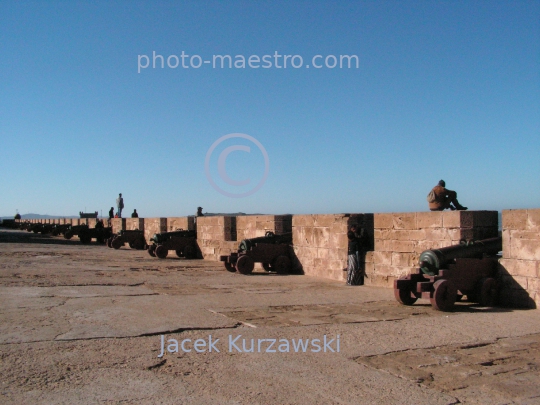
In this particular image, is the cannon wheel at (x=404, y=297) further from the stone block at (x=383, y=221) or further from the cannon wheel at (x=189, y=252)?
the cannon wheel at (x=189, y=252)

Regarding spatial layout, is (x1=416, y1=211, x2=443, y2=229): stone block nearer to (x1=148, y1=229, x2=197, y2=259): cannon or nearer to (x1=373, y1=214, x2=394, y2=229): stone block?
(x1=373, y1=214, x2=394, y2=229): stone block

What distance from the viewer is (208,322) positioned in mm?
5867

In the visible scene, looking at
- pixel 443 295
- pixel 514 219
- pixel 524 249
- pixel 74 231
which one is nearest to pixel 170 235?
pixel 443 295

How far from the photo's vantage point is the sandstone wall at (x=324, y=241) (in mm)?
10555

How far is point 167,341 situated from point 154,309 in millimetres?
1744

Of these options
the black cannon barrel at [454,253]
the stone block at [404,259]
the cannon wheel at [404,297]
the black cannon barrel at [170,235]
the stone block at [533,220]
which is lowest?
the cannon wheel at [404,297]

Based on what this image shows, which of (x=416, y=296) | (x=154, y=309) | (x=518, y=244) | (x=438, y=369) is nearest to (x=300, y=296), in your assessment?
(x=416, y=296)

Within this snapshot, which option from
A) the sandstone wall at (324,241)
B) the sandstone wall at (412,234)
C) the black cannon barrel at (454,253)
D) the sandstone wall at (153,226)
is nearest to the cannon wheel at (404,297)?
the black cannon barrel at (454,253)

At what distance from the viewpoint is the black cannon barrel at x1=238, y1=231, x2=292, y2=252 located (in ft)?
38.2

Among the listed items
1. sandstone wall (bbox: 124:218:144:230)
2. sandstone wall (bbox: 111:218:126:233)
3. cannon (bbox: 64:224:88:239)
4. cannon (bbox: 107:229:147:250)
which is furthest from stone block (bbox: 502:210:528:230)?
cannon (bbox: 64:224:88:239)

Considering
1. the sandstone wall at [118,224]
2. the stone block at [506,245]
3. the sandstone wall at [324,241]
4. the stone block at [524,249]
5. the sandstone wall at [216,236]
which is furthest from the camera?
the sandstone wall at [118,224]

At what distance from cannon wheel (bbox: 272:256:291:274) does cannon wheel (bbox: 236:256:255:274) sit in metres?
0.53

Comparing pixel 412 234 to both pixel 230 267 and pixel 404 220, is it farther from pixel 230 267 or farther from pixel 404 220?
pixel 230 267

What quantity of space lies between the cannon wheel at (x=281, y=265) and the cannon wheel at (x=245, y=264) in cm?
53
